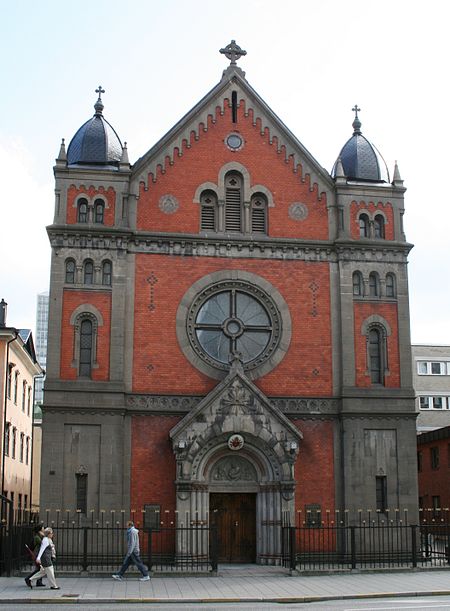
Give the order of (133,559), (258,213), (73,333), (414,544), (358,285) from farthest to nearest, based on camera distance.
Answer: (258,213) → (358,285) → (73,333) → (414,544) → (133,559)

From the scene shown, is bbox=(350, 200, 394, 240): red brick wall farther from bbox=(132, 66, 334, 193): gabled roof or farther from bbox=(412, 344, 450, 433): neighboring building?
bbox=(412, 344, 450, 433): neighboring building

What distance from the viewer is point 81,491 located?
3189cm

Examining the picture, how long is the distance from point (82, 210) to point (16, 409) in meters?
18.0

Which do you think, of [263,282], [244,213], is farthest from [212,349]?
[244,213]

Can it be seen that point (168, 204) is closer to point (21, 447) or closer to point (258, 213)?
point (258, 213)

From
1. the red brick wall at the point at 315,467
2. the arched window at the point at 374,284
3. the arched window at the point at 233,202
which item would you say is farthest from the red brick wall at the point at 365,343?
the arched window at the point at 233,202

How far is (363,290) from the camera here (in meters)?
35.5

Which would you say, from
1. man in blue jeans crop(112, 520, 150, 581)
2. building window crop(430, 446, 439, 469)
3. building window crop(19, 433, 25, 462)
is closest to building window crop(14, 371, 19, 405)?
building window crop(19, 433, 25, 462)

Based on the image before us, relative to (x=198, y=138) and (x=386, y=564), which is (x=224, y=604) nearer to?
(x=386, y=564)

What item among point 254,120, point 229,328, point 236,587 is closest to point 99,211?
point 229,328

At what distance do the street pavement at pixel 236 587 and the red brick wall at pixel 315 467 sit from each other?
13.4 feet

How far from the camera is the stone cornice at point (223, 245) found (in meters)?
34.1

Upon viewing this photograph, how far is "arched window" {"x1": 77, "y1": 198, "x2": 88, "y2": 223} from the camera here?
3459cm

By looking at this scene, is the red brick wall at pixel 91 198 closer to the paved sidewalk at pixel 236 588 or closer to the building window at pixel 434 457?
the paved sidewalk at pixel 236 588
